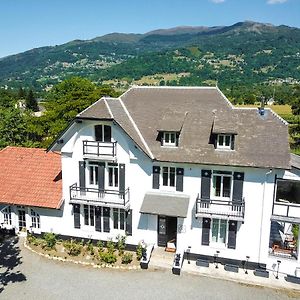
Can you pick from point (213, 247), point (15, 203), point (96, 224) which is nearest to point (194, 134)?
point (213, 247)

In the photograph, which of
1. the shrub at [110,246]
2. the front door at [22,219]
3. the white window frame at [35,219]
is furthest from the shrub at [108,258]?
the front door at [22,219]

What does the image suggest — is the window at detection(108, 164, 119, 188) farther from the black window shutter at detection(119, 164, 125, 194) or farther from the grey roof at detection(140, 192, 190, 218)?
the grey roof at detection(140, 192, 190, 218)

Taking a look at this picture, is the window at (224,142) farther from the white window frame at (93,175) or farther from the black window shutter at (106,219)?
the black window shutter at (106,219)

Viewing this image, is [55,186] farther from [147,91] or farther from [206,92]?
[206,92]

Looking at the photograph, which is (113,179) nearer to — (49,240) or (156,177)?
(156,177)

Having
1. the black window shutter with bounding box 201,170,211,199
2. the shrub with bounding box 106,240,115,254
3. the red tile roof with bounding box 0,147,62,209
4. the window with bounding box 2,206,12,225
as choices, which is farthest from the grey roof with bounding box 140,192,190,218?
the window with bounding box 2,206,12,225

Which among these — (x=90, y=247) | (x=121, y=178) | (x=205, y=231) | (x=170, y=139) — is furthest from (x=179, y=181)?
(x=90, y=247)
